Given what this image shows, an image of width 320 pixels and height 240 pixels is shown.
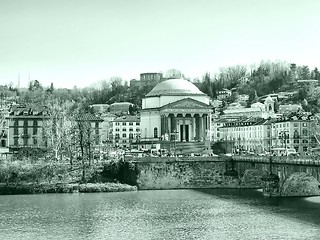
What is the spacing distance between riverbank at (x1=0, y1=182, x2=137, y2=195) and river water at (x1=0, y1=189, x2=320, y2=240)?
331 cm

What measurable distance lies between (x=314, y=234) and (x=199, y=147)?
68.5 metres

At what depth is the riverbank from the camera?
77.1 metres

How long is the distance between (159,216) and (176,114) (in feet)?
210

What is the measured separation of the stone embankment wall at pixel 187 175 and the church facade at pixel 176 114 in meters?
29.9

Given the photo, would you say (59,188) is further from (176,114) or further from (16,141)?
(16,141)

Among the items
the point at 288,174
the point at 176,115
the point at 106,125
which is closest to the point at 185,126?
the point at 176,115

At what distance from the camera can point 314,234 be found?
145 ft

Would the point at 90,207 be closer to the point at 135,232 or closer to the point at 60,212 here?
the point at 60,212

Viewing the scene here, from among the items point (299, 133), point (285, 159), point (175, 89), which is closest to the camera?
point (285, 159)

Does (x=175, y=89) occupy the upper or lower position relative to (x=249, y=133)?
upper

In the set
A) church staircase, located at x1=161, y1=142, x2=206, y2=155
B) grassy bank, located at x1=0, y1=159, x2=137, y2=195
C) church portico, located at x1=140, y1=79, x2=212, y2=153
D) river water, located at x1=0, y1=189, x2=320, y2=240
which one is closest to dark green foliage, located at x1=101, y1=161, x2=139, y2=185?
grassy bank, located at x1=0, y1=159, x2=137, y2=195

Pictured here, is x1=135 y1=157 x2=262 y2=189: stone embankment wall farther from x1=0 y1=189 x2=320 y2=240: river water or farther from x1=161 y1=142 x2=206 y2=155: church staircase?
x1=161 y1=142 x2=206 y2=155: church staircase

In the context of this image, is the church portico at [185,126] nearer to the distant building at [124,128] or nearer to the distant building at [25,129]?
the distant building at [25,129]

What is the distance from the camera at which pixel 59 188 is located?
77750mm
